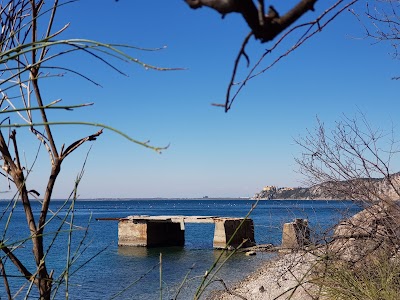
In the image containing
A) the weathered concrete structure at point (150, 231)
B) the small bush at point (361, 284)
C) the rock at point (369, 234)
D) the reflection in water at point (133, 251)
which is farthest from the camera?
the weathered concrete structure at point (150, 231)

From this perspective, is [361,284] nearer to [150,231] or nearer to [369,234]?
[369,234]

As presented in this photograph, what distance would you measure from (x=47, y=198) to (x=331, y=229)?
22.9ft

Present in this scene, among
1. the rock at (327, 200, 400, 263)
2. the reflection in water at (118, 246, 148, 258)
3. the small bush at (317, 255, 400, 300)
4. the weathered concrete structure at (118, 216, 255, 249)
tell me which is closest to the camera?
the small bush at (317, 255, 400, 300)

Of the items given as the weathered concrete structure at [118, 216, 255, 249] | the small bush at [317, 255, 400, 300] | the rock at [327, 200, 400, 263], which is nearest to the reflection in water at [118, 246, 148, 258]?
the weathered concrete structure at [118, 216, 255, 249]

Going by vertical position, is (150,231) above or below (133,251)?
above

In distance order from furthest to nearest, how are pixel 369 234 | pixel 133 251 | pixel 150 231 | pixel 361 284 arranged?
pixel 150 231 < pixel 133 251 < pixel 369 234 < pixel 361 284

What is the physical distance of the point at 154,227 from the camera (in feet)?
A: 148

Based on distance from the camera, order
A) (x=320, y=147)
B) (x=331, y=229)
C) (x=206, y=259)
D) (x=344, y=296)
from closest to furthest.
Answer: (x=344, y=296)
(x=331, y=229)
(x=320, y=147)
(x=206, y=259)

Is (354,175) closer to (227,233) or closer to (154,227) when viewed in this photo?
(227,233)

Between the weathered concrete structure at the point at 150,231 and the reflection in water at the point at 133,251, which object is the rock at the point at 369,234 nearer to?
the reflection in water at the point at 133,251

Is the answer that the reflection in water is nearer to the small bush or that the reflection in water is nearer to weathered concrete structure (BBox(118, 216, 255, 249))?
weathered concrete structure (BBox(118, 216, 255, 249))

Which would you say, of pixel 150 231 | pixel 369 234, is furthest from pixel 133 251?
pixel 369 234

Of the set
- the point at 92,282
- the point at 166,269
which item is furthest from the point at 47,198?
the point at 166,269

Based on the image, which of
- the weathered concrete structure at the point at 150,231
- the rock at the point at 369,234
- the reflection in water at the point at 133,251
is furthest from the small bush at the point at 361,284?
the weathered concrete structure at the point at 150,231
